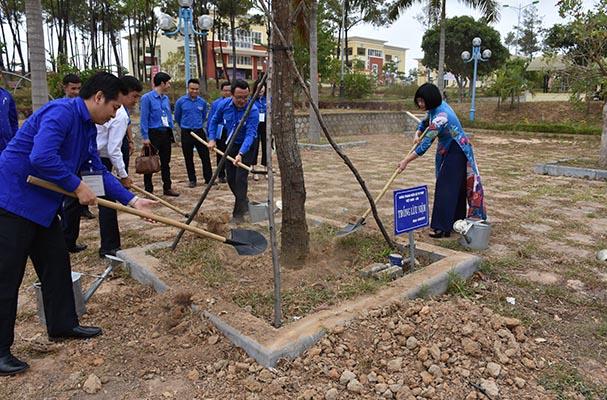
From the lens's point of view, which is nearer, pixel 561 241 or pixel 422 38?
pixel 561 241

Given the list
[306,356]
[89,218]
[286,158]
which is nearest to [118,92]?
[286,158]

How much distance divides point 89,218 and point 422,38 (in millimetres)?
29811

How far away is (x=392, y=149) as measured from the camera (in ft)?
44.1

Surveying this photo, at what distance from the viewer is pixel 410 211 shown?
346cm

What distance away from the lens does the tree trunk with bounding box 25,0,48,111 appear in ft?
20.3

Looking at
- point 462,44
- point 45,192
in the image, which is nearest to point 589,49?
point 45,192

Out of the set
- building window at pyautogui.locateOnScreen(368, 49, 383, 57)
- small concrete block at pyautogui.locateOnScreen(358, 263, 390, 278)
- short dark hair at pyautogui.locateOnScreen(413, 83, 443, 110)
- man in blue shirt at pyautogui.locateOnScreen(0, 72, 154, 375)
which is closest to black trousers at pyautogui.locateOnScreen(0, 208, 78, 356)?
man in blue shirt at pyautogui.locateOnScreen(0, 72, 154, 375)

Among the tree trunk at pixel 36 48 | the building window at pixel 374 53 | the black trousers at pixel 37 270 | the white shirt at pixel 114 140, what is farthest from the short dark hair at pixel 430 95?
the building window at pixel 374 53

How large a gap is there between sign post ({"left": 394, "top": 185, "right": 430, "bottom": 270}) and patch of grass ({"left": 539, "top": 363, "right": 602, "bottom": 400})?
49.4 inches

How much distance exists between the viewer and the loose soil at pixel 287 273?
3041mm

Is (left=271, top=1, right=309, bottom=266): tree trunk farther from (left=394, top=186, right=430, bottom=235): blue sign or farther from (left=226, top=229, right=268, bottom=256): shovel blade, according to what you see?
(left=394, top=186, right=430, bottom=235): blue sign

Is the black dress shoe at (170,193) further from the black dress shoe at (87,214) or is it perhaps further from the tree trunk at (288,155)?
the tree trunk at (288,155)

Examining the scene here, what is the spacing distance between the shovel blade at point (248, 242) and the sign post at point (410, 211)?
0.95 m

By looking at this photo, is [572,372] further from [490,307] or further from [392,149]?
[392,149]
